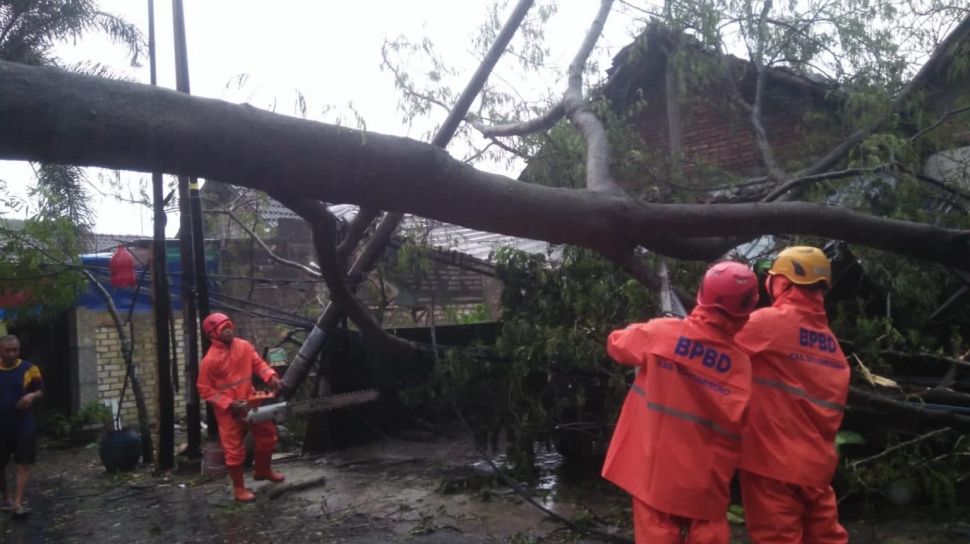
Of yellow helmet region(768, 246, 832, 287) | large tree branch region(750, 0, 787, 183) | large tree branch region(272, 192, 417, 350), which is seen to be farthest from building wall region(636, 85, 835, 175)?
yellow helmet region(768, 246, 832, 287)

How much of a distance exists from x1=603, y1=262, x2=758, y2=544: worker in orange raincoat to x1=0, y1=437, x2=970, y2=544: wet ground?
88.6 inches

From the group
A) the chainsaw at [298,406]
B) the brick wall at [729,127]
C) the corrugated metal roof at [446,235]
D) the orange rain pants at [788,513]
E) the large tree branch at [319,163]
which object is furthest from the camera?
the brick wall at [729,127]

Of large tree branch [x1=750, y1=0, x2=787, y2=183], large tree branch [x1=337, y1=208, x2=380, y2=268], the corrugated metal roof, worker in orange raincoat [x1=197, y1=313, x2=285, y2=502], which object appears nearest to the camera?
large tree branch [x1=337, y1=208, x2=380, y2=268]

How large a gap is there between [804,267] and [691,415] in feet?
3.72

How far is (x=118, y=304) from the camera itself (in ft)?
44.0

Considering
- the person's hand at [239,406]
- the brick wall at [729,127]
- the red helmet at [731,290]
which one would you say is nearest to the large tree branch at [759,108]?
the brick wall at [729,127]

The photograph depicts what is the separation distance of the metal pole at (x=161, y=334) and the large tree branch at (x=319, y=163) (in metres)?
6.10

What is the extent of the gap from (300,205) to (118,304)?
33.0ft

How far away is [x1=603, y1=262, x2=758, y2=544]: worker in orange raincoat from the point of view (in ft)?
13.1

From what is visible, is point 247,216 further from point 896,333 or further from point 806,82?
point 896,333

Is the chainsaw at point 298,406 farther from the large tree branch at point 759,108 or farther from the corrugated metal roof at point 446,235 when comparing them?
the large tree branch at point 759,108

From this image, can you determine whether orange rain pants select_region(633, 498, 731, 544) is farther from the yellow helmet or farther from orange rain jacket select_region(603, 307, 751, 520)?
the yellow helmet

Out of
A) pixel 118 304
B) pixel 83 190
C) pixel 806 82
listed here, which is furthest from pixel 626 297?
pixel 118 304

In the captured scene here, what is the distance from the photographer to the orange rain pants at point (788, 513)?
424 cm
